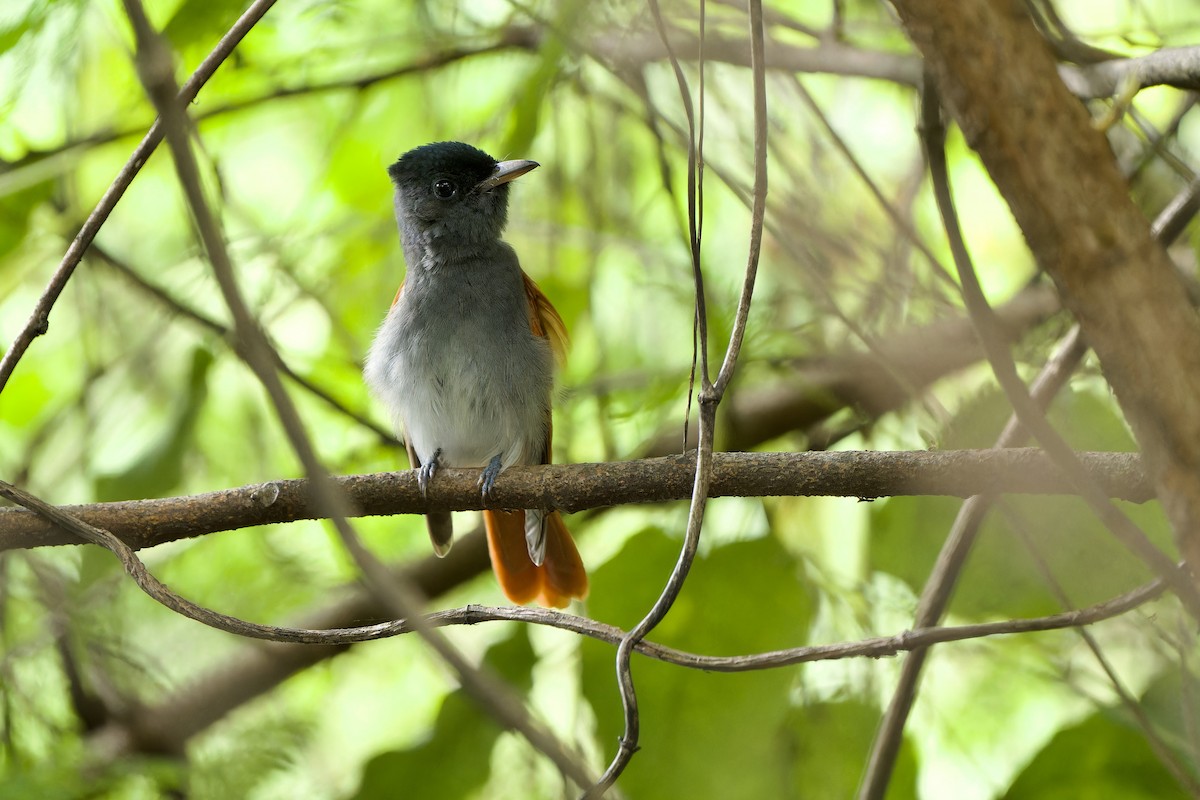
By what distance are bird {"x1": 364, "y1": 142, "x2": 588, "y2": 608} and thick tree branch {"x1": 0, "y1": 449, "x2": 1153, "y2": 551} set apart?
3.67ft

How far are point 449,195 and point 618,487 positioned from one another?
186cm

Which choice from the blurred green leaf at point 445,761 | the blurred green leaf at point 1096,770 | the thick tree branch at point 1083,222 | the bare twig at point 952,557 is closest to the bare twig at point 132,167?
the thick tree branch at point 1083,222

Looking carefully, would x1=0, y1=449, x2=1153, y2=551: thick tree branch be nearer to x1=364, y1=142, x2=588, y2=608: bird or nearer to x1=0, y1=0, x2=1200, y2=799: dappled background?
x1=0, y1=0, x2=1200, y2=799: dappled background

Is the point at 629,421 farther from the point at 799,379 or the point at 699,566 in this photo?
the point at 699,566

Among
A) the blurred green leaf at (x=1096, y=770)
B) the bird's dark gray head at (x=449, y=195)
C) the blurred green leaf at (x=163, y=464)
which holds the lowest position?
→ the blurred green leaf at (x=1096, y=770)

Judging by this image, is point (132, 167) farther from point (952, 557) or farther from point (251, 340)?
point (952, 557)

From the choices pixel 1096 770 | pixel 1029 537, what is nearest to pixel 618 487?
pixel 1029 537

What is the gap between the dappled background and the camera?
7.83 feet

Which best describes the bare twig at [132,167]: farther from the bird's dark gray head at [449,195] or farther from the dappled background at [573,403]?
the bird's dark gray head at [449,195]

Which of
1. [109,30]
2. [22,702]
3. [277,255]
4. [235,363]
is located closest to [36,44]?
[109,30]

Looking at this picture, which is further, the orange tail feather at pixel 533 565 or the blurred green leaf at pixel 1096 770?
the orange tail feather at pixel 533 565

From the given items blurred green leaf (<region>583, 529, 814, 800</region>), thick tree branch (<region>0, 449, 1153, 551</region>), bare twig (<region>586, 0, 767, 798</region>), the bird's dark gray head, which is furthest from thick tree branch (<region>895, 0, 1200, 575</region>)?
the bird's dark gray head

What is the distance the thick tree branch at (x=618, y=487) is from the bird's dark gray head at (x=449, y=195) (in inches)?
58.2

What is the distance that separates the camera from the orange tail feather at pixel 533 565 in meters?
3.30
